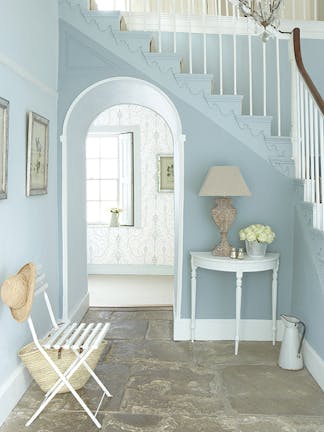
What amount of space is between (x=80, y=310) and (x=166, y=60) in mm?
2821

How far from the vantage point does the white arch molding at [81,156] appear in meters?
4.71

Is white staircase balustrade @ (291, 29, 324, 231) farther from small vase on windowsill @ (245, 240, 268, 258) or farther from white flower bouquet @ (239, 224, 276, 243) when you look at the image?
small vase on windowsill @ (245, 240, 268, 258)

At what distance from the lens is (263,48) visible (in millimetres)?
4934

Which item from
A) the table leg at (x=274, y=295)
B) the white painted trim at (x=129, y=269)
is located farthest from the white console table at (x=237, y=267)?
the white painted trim at (x=129, y=269)

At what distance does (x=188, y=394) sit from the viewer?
11.3 feet

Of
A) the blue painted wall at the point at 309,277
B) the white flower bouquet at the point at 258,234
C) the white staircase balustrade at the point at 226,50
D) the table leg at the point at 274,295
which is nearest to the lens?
the blue painted wall at the point at 309,277

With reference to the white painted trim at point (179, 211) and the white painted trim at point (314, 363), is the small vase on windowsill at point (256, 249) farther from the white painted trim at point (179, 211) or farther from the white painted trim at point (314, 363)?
the white painted trim at point (314, 363)

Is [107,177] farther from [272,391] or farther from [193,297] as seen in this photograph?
[272,391]

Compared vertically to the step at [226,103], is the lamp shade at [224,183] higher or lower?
lower

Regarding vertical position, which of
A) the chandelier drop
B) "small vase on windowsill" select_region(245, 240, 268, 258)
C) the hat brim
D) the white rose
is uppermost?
the chandelier drop

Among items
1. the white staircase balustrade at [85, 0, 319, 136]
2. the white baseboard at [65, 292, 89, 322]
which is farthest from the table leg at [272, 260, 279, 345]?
the white baseboard at [65, 292, 89, 322]

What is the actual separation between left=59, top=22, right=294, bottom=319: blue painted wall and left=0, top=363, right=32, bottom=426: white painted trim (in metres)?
1.76

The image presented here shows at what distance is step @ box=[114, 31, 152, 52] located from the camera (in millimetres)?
4625

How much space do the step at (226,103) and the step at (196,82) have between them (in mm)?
78
